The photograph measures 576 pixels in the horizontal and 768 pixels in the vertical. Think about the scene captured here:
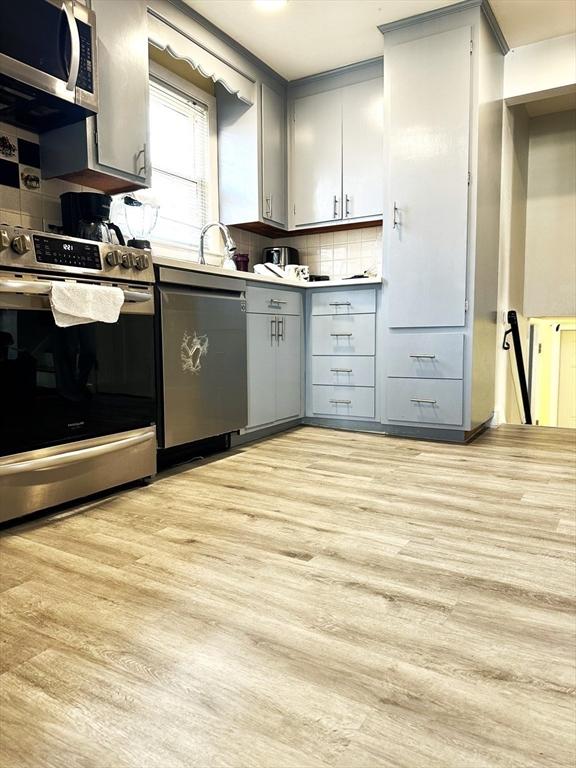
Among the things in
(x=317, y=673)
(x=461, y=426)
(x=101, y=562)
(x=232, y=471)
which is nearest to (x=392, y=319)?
(x=461, y=426)

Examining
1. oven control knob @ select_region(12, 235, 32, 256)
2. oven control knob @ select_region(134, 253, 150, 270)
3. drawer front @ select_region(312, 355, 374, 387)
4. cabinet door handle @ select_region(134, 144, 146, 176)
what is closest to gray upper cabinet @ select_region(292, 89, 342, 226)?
drawer front @ select_region(312, 355, 374, 387)

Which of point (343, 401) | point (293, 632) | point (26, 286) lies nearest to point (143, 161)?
point (26, 286)

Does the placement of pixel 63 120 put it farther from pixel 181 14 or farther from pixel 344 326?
pixel 344 326

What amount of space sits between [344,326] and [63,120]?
191cm

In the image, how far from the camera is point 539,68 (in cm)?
333

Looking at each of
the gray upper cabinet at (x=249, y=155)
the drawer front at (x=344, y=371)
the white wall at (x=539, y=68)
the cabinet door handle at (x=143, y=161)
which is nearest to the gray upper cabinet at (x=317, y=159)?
the gray upper cabinet at (x=249, y=155)

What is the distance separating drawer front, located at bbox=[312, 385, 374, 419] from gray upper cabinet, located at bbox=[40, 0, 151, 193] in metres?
1.70

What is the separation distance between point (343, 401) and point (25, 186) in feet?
7.02

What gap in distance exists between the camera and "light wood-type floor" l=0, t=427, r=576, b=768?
80cm

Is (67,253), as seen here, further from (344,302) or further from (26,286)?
(344,302)

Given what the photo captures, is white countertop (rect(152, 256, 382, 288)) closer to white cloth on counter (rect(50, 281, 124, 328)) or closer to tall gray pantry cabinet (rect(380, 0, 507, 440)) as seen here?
tall gray pantry cabinet (rect(380, 0, 507, 440))

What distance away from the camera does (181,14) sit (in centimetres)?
277

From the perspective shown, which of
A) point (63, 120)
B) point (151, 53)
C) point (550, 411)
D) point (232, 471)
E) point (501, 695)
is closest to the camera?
point (501, 695)

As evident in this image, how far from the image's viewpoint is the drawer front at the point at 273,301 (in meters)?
2.94
